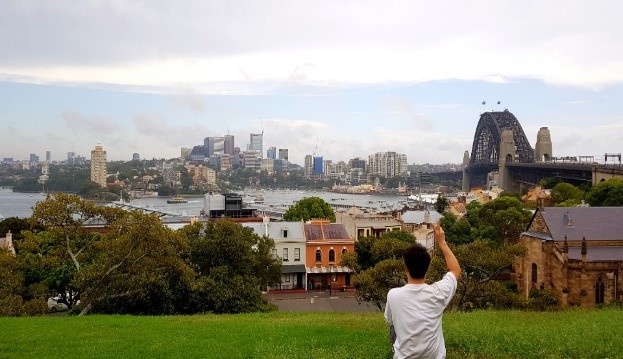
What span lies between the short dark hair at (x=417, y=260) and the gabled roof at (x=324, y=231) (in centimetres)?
3575

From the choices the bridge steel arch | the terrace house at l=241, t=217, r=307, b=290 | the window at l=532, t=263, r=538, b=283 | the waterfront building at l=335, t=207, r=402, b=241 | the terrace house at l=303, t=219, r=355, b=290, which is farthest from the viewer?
the bridge steel arch

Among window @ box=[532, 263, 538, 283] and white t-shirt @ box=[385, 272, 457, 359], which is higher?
white t-shirt @ box=[385, 272, 457, 359]

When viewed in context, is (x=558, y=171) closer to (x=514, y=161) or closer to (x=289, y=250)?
(x=514, y=161)

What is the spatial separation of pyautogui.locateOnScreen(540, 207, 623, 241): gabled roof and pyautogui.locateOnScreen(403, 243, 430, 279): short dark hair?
24.9m

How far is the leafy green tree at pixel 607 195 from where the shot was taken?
1908 inches

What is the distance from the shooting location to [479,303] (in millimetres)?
22125

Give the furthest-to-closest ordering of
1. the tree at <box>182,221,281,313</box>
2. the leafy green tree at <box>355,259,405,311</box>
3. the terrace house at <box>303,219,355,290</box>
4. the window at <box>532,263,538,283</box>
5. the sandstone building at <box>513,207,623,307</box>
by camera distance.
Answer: the terrace house at <box>303,219,355,290</box>, the window at <box>532,263,538,283</box>, the sandstone building at <box>513,207,623,307</box>, the leafy green tree at <box>355,259,405,311</box>, the tree at <box>182,221,281,313</box>

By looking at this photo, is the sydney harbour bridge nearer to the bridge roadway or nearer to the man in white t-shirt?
the bridge roadway

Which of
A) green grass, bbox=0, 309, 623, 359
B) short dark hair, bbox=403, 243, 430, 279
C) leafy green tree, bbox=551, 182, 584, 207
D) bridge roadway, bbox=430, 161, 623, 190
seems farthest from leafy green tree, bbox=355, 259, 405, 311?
bridge roadway, bbox=430, 161, 623, 190

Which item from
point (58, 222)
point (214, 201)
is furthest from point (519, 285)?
point (214, 201)

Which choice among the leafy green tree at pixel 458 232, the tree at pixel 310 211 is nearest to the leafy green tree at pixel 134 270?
the leafy green tree at pixel 458 232

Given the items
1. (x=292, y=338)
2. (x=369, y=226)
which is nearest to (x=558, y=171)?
(x=369, y=226)

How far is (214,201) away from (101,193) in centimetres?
12765

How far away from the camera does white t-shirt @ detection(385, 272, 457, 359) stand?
4824 millimetres
